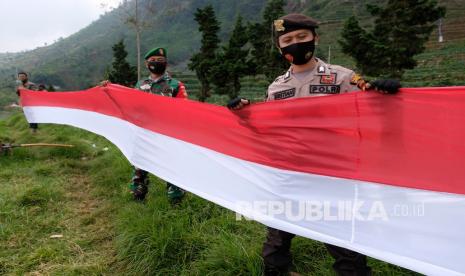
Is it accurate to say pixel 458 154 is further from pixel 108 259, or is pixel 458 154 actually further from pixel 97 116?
pixel 97 116

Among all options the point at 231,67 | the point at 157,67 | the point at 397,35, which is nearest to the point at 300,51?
the point at 157,67

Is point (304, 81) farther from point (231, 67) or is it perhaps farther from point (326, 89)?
point (231, 67)

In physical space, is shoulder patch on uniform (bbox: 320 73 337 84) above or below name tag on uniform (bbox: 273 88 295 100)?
above

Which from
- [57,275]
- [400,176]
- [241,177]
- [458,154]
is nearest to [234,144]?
[241,177]

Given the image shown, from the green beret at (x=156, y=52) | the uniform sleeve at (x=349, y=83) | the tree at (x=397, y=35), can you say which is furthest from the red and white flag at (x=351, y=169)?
the tree at (x=397, y=35)

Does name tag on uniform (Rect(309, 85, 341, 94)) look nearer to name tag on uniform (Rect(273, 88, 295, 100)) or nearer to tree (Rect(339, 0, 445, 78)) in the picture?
name tag on uniform (Rect(273, 88, 295, 100))

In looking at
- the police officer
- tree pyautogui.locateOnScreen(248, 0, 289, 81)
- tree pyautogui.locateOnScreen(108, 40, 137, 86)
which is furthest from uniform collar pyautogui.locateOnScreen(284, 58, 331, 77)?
tree pyautogui.locateOnScreen(108, 40, 137, 86)

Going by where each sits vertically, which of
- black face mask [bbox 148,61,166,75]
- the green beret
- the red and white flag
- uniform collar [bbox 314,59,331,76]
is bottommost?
the red and white flag

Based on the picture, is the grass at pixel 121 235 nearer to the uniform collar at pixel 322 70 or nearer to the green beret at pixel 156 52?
the uniform collar at pixel 322 70

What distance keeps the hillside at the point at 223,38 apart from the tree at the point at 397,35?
9824mm

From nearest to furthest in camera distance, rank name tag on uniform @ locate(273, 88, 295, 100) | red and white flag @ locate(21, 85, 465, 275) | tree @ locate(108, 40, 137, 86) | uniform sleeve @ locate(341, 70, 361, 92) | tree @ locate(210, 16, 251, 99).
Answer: red and white flag @ locate(21, 85, 465, 275), uniform sleeve @ locate(341, 70, 361, 92), name tag on uniform @ locate(273, 88, 295, 100), tree @ locate(210, 16, 251, 99), tree @ locate(108, 40, 137, 86)

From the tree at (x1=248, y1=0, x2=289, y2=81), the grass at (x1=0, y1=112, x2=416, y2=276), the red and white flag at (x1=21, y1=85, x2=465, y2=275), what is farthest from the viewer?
the tree at (x1=248, y1=0, x2=289, y2=81)

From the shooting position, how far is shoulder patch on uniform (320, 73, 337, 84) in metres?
2.39

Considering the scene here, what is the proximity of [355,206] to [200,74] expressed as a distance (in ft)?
80.1
